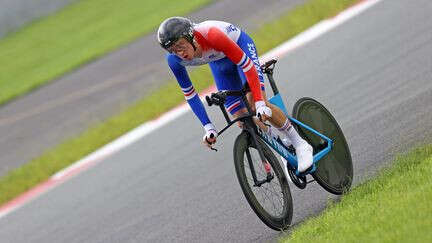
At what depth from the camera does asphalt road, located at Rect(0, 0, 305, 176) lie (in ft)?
50.6

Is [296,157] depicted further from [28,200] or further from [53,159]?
[53,159]

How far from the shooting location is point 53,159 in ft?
45.6

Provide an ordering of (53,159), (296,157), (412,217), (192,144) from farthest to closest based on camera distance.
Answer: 1. (53,159)
2. (192,144)
3. (296,157)
4. (412,217)

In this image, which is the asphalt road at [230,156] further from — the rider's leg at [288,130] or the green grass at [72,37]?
the green grass at [72,37]

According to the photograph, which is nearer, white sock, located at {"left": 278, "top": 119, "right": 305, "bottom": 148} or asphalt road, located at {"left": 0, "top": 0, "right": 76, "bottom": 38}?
white sock, located at {"left": 278, "top": 119, "right": 305, "bottom": 148}

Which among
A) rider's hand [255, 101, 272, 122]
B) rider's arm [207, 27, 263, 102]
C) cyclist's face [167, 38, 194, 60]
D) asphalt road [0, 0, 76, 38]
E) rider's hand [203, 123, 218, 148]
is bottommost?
asphalt road [0, 0, 76, 38]

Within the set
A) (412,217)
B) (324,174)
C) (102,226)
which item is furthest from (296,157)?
(102,226)

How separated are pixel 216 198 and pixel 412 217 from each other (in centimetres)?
365

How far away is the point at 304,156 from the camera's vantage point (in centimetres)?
749

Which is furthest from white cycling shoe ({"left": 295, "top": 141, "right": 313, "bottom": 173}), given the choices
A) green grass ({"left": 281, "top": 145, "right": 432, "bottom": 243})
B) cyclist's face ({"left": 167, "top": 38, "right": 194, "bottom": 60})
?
cyclist's face ({"left": 167, "top": 38, "right": 194, "bottom": 60})

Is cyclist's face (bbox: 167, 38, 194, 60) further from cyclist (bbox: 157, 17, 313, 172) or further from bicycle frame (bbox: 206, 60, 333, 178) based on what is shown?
bicycle frame (bbox: 206, 60, 333, 178)

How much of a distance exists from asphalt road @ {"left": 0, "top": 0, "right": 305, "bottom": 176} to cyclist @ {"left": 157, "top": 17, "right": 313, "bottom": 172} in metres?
7.34

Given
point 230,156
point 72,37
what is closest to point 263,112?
point 230,156

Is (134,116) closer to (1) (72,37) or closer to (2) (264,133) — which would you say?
(1) (72,37)
